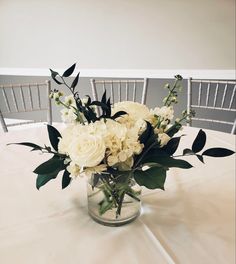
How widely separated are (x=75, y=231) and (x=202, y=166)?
23.5 inches

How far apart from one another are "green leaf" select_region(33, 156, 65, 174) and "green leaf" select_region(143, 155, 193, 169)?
0.21m

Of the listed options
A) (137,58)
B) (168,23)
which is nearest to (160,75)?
(137,58)

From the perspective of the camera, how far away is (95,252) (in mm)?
690

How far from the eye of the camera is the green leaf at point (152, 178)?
62cm

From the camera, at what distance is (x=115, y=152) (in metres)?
0.64

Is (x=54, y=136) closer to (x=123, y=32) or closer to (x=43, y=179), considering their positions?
(x=43, y=179)

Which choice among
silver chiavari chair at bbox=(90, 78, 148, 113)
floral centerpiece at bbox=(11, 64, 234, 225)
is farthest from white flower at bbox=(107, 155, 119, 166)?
silver chiavari chair at bbox=(90, 78, 148, 113)

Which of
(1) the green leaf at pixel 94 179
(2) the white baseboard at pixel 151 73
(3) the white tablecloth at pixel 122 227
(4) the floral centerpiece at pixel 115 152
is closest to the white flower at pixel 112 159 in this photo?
(4) the floral centerpiece at pixel 115 152

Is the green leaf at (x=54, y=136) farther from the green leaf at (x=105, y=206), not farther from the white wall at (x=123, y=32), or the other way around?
the white wall at (x=123, y=32)

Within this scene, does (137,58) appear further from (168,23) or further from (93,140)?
(93,140)

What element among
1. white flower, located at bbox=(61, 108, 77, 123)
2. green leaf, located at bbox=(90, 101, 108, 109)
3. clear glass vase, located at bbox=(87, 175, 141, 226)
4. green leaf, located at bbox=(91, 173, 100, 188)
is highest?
green leaf, located at bbox=(90, 101, 108, 109)

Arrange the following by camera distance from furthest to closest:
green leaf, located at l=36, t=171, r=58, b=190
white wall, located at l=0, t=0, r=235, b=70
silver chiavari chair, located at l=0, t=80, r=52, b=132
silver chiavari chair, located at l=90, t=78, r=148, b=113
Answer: white wall, located at l=0, t=0, r=235, b=70 < silver chiavari chair, located at l=90, t=78, r=148, b=113 < silver chiavari chair, located at l=0, t=80, r=52, b=132 < green leaf, located at l=36, t=171, r=58, b=190

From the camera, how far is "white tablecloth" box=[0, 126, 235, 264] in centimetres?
69

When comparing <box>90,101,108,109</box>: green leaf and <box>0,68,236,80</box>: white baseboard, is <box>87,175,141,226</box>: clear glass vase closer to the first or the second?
<box>90,101,108,109</box>: green leaf
